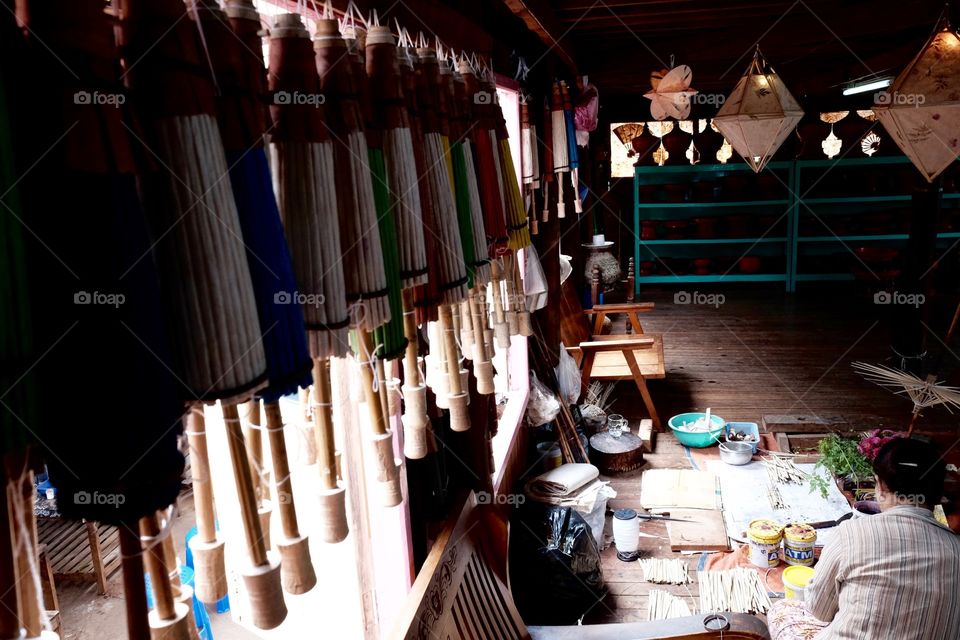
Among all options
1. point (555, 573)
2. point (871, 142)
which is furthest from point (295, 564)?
point (871, 142)

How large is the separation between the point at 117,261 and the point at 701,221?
10916mm

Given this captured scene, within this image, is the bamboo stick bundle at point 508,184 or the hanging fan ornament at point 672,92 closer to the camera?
the bamboo stick bundle at point 508,184

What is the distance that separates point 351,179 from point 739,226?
1051 cm

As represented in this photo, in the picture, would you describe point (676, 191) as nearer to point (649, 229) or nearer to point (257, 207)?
point (649, 229)

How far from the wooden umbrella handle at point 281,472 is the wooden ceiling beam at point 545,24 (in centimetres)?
245

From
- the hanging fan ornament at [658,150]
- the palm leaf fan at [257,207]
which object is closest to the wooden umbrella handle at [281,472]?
the palm leaf fan at [257,207]

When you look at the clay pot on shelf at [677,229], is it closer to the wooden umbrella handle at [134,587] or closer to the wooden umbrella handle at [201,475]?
the wooden umbrella handle at [201,475]

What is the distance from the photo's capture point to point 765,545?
356 centimetres

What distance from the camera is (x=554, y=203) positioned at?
523cm

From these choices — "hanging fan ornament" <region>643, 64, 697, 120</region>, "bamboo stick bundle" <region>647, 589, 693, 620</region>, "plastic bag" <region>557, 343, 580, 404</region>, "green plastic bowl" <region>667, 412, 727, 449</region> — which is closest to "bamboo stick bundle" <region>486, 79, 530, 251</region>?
"bamboo stick bundle" <region>647, 589, 693, 620</region>

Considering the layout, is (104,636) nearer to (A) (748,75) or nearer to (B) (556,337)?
(B) (556,337)

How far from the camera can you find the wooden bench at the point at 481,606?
77.6 inches

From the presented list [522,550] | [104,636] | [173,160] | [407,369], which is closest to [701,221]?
[522,550]

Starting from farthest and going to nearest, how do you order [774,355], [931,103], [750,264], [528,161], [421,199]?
1. [750,264]
2. [774,355]
3. [528,161]
4. [931,103]
5. [421,199]
